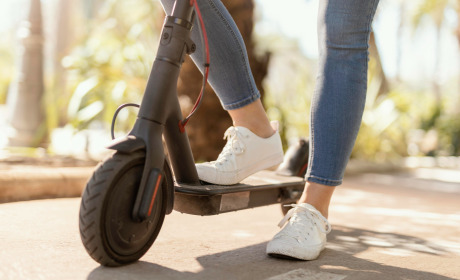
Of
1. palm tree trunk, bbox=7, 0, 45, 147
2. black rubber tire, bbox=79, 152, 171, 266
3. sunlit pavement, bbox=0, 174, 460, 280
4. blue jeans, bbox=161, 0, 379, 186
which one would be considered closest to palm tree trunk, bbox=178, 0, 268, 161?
sunlit pavement, bbox=0, 174, 460, 280

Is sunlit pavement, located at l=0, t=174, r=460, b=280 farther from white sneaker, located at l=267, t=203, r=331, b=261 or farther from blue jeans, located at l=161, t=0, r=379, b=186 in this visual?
blue jeans, located at l=161, t=0, r=379, b=186

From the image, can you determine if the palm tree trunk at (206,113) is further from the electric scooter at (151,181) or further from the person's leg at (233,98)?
the electric scooter at (151,181)

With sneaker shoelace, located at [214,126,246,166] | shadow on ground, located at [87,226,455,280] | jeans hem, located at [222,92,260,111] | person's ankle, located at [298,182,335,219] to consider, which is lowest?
shadow on ground, located at [87,226,455,280]

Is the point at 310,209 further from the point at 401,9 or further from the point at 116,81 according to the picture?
the point at 401,9

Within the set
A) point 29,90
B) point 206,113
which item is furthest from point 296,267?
point 29,90

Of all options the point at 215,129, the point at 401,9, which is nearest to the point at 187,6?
the point at 215,129

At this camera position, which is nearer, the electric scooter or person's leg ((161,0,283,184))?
the electric scooter

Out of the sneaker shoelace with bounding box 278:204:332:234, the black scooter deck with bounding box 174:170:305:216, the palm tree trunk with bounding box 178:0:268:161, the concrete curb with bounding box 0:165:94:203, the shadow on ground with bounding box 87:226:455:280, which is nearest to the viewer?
the shadow on ground with bounding box 87:226:455:280

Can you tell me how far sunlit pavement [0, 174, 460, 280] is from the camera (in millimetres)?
1529

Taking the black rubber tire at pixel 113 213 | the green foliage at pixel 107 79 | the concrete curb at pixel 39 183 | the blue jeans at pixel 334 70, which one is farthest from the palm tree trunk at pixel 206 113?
the black rubber tire at pixel 113 213

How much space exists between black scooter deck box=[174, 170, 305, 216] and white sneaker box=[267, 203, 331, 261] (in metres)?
0.17

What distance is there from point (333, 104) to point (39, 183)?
1.77 m

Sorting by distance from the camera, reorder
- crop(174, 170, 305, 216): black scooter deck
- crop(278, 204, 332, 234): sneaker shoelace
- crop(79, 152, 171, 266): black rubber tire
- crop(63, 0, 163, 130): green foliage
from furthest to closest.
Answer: crop(63, 0, 163, 130): green foliage → crop(278, 204, 332, 234): sneaker shoelace → crop(174, 170, 305, 216): black scooter deck → crop(79, 152, 171, 266): black rubber tire

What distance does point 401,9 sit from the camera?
116 ft
